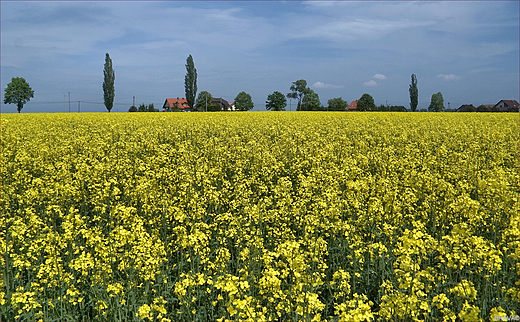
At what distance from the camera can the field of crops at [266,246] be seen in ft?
15.8

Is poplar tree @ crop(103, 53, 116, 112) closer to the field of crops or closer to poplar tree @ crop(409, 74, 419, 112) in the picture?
the field of crops

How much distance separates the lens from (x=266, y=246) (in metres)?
6.98

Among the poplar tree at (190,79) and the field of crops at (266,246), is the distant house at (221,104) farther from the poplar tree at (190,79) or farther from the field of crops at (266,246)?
the field of crops at (266,246)

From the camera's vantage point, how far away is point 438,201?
27.7ft

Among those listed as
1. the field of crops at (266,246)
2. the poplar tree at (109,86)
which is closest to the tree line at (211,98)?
the poplar tree at (109,86)

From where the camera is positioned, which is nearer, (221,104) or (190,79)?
(190,79)

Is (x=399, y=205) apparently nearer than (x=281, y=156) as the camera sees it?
Yes

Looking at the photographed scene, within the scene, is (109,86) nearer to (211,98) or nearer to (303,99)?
(211,98)

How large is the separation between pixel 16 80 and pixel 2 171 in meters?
120

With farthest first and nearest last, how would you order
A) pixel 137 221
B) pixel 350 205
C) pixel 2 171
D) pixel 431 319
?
pixel 2 171 → pixel 350 205 → pixel 137 221 → pixel 431 319

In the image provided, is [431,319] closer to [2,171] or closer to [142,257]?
[142,257]

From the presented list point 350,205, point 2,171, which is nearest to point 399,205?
point 350,205

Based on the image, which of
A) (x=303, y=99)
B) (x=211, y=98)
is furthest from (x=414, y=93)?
(x=211, y=98)

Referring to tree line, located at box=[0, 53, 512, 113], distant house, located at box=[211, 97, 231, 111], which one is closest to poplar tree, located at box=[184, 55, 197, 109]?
tree line, located at box=[0, 53, 512, 113]
